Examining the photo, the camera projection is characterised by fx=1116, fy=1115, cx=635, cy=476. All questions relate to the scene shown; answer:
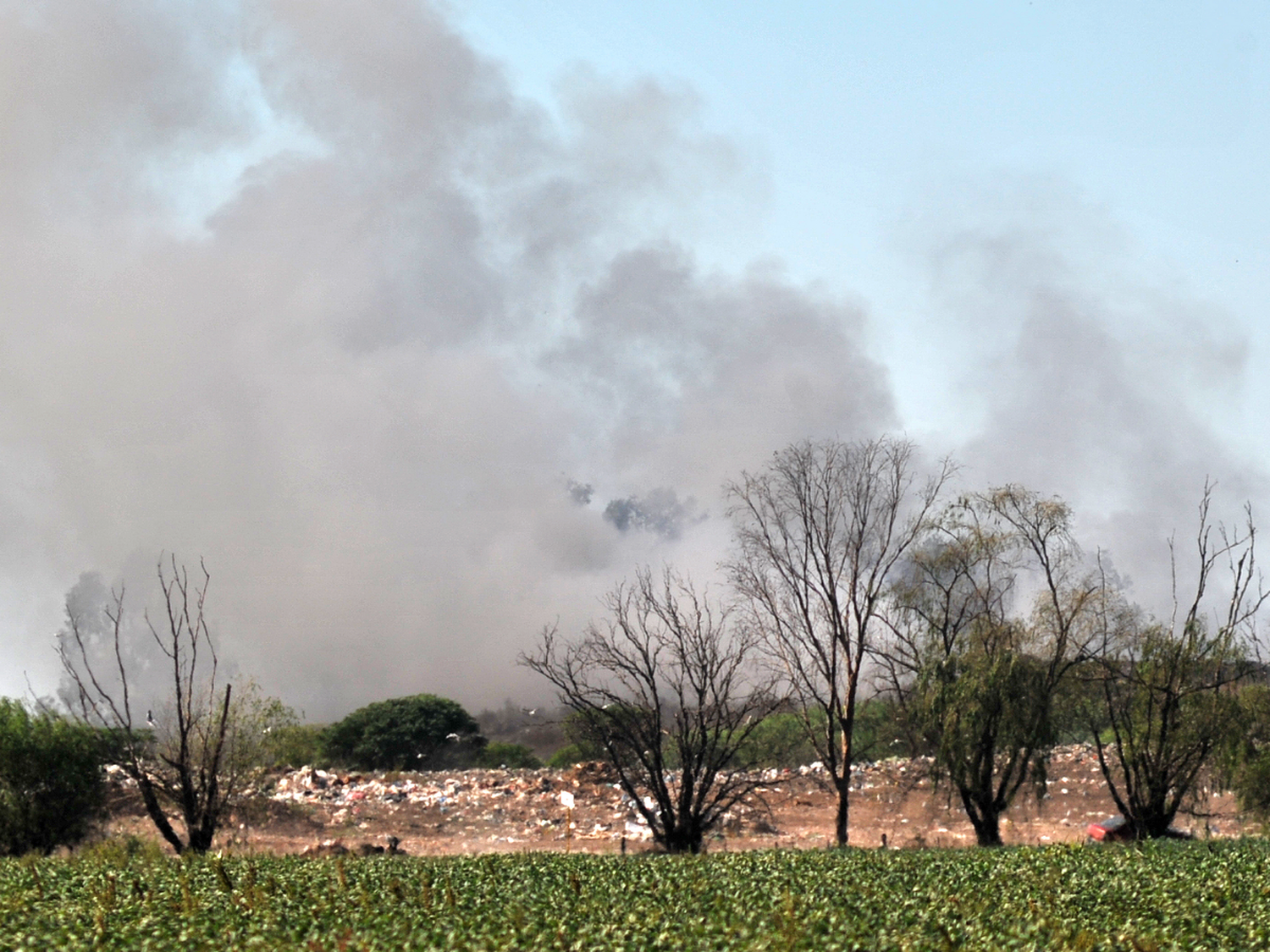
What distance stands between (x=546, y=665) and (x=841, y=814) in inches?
283

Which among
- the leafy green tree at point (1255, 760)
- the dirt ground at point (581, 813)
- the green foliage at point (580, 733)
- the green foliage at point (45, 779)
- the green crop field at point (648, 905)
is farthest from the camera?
the dirt ground at point (581, 813)

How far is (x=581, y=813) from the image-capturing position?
38156 mm

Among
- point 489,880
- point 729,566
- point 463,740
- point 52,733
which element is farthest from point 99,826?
point 463,740

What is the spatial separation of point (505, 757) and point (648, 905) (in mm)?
61912

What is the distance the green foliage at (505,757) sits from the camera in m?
69.6

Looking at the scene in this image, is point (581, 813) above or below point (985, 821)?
below

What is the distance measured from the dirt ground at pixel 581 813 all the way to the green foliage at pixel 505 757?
2219 centimetres

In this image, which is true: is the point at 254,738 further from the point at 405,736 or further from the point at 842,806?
the point at 405,736

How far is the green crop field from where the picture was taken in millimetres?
9188

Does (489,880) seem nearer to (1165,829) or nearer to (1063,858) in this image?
(1063,858)

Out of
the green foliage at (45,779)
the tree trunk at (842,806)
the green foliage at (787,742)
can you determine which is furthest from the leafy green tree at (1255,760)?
the green foliage at (45,779)

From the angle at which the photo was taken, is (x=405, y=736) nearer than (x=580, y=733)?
No

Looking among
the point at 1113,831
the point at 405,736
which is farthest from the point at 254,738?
the point at 405,736

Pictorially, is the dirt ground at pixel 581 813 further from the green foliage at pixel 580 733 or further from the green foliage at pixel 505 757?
the green foliage at pixel 505 757
